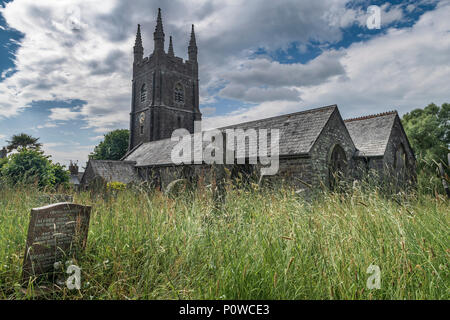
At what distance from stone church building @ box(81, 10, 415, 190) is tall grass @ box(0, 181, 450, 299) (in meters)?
1.13

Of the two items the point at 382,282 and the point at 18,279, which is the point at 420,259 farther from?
the point at 18,279

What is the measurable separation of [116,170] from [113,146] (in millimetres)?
21843

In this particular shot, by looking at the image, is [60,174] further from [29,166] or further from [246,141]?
[246,141]

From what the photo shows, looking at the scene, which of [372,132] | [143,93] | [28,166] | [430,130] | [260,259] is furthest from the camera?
[143,93]

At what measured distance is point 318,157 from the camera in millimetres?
12734

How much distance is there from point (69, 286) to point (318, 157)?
11911 mm

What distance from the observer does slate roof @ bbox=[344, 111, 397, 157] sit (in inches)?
659

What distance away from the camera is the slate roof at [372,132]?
1675 cm

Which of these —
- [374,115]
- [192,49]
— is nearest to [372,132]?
[374,115]

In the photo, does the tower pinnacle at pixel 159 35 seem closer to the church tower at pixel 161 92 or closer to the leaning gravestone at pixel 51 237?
the church tower at pixel 161 92

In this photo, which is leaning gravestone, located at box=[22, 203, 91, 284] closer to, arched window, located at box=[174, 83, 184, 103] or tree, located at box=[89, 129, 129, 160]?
arched window, located at box=[174, 83, 184, 103]

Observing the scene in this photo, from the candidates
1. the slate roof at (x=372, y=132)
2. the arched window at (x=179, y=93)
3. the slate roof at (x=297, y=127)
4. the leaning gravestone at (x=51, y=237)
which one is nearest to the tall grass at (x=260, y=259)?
the leaning gravestone at (x=51, y=237)

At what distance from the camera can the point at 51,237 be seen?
329 centimetres

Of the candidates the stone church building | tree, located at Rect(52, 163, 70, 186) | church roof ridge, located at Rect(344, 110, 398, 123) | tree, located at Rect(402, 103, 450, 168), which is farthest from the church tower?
tree, located at Rect(402, 103, 450, 168)
